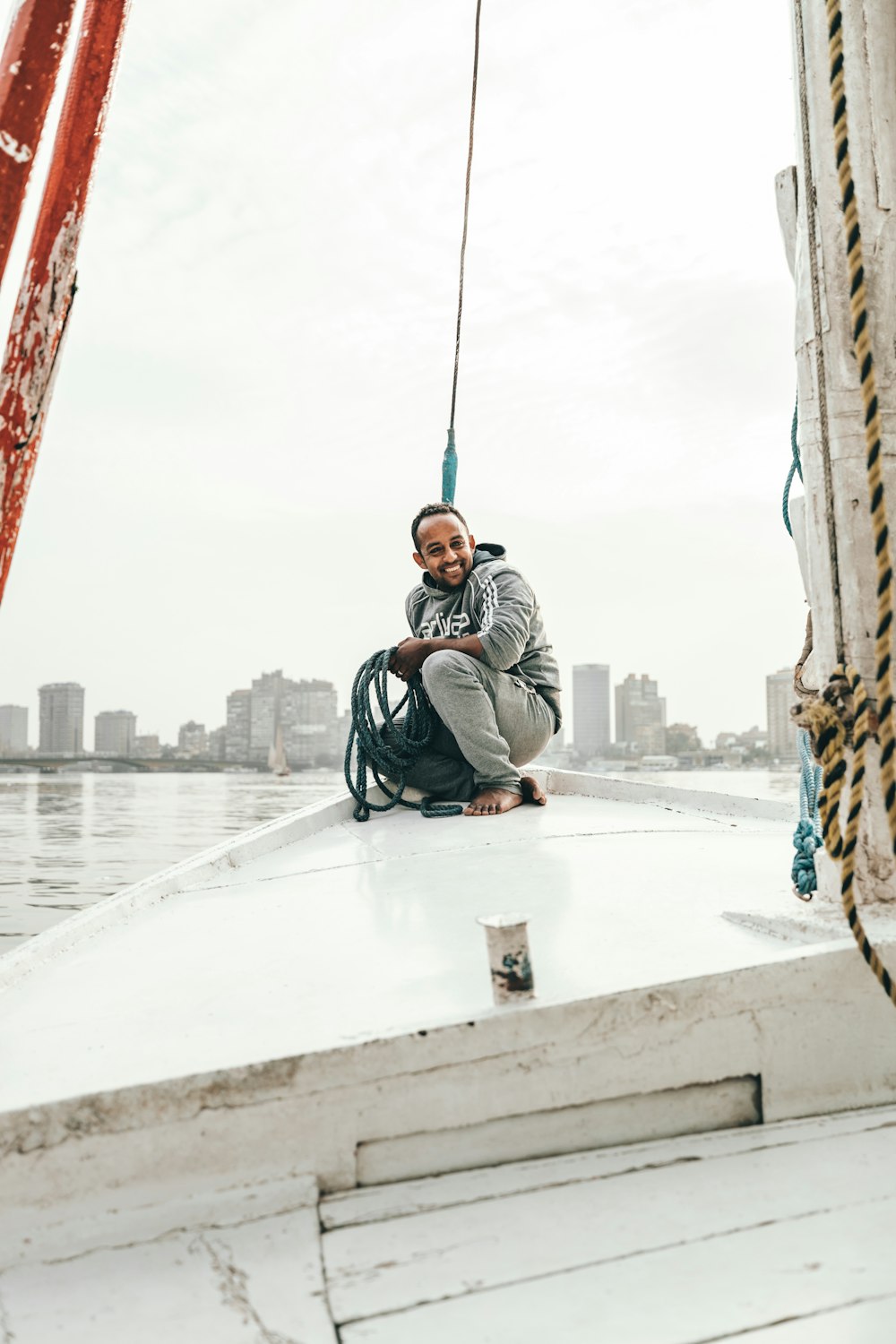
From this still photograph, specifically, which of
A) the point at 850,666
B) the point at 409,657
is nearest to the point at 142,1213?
the point at 850,666

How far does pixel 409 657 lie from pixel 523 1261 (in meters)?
2.84

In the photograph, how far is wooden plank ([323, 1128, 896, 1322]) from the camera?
0.96 meters

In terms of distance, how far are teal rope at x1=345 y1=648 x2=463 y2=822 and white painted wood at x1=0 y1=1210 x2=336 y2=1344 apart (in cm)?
271

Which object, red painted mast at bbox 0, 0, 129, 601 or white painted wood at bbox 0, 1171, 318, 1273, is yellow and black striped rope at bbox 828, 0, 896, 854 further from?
red painted mast at bbox 0, 0, 129, 601

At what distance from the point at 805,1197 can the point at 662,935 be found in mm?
590

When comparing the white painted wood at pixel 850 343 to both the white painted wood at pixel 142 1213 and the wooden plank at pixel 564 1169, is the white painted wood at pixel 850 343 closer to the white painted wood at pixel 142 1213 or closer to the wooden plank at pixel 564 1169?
the wooden plank at pixel 564 1169

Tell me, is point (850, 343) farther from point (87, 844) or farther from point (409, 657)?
point (87, 844)

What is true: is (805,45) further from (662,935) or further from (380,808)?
(380,808)

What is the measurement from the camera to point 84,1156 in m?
1.10

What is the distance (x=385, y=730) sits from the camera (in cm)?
381

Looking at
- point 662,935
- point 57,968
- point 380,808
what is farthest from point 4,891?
point 662,935

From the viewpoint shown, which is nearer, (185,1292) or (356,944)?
(185,1292)

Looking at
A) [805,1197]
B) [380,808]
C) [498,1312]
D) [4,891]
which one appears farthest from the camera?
[4,891]

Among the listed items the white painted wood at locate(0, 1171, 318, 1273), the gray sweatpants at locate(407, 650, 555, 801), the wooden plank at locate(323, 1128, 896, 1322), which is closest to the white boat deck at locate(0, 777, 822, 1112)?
the white painted wood at locate(0, 1171, 318, 1273)
